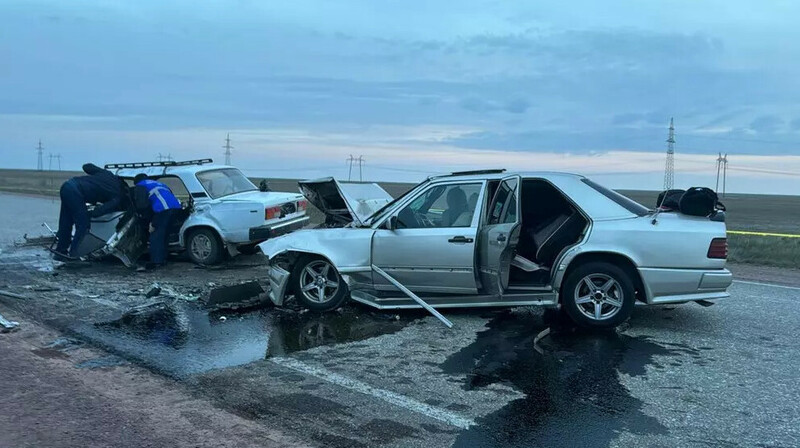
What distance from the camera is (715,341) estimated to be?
20.4 feet

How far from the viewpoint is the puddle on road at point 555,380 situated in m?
4.05

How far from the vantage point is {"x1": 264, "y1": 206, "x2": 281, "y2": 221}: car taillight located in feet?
35.4

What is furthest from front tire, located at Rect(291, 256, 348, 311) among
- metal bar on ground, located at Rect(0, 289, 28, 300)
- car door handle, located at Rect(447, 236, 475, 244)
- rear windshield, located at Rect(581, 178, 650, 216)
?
metal bar on ground, located at Rect(0, 289, 28, 300)

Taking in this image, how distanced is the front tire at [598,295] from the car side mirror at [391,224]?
1.97m

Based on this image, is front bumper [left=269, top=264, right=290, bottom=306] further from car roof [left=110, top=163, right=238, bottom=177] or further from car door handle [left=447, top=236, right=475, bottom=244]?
car roof [left=110, top=163, right=238, bottom=177]

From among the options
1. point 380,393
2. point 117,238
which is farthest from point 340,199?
point 117,238

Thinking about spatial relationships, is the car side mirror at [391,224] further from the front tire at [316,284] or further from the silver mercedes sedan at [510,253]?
the front tire at [316,284]

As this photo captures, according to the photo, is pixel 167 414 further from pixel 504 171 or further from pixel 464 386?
pixel 504 171

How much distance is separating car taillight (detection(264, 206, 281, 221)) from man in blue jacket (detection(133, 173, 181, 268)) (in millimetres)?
1505

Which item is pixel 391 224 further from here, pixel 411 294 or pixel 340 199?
pixel 340 199

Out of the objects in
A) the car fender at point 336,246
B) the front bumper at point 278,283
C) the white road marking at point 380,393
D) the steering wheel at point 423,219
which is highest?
the steering wheel at point 423,219

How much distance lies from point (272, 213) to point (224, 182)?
4.92ft

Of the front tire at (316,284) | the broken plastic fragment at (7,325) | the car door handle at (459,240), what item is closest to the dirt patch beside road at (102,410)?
the broken plastic fragment at (7,325)

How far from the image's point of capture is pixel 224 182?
38.8 ft
